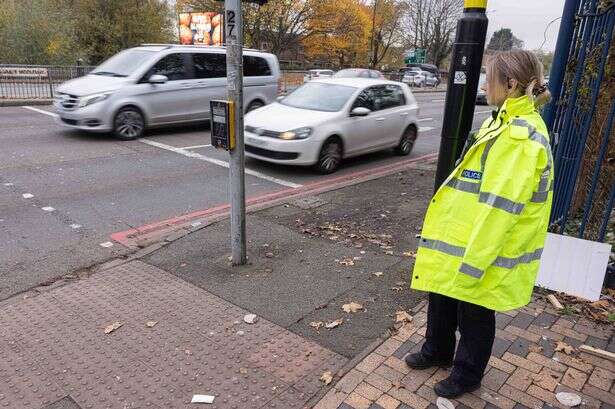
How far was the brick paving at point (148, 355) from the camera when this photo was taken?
2.85 metres

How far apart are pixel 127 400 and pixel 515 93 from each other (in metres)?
2.66

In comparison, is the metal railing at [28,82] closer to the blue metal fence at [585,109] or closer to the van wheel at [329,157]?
the van wheel at [329,157]

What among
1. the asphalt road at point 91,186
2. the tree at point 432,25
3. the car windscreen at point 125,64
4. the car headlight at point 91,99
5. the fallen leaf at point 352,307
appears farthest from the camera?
the tree at point 432,25

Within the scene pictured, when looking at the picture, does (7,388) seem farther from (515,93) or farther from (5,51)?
(5,51)

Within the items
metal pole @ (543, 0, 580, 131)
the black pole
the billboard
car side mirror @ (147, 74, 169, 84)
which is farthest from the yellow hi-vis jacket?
the billboard

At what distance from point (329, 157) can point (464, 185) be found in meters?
6.38

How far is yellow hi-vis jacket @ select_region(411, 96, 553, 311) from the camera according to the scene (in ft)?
7.38

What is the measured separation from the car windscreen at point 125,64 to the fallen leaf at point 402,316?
9136mm

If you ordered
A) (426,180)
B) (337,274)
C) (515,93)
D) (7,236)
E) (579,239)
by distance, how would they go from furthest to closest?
(426,180) → (7,236) → (337,274) → (579,239) → (515,93)

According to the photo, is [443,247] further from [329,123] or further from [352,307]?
[329,123]

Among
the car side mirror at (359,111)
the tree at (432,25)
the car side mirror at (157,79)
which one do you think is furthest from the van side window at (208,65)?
the tree at (432,25)

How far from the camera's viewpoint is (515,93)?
2.38 meters

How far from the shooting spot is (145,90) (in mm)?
10633

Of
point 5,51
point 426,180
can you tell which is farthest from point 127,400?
point 5,51
